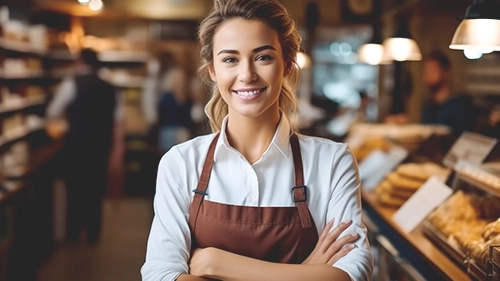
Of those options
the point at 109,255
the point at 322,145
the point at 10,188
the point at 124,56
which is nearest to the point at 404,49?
the point at 322,145

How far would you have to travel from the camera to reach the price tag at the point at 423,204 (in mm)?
3453

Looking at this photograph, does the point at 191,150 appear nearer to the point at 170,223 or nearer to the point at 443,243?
the point at 170,223

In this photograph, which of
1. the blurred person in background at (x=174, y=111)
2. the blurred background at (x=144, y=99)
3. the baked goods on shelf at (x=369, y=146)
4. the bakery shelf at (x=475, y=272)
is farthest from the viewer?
the blurred person in background at (x=174, y=111)

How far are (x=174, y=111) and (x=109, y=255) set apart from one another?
293 centimetres

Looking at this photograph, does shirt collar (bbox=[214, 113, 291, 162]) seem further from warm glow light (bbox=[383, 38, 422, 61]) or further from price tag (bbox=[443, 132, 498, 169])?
warm glow light (bbox=[383, 38, 422, 61])

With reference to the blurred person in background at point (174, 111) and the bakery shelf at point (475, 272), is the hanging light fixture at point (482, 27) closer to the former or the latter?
the bakery shelf at point (475, 272)

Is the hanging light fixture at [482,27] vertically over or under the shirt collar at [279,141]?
over

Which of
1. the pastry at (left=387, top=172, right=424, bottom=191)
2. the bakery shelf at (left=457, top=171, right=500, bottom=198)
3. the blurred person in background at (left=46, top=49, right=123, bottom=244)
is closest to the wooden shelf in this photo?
the pastry at (left=387, top=172, right=424, bottom=191)

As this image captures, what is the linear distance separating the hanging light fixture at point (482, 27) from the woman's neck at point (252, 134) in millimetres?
862

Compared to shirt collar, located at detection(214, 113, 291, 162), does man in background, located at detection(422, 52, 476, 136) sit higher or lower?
lower

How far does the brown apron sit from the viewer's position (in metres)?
2.04

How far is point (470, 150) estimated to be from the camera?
3.75 m

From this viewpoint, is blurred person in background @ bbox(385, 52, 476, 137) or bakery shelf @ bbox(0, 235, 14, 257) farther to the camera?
blurred person in background @ bbox(385, 52, 476, 137)

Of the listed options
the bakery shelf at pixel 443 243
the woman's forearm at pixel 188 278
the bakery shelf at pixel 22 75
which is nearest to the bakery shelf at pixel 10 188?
the bakery shelf at pixel 22 75
